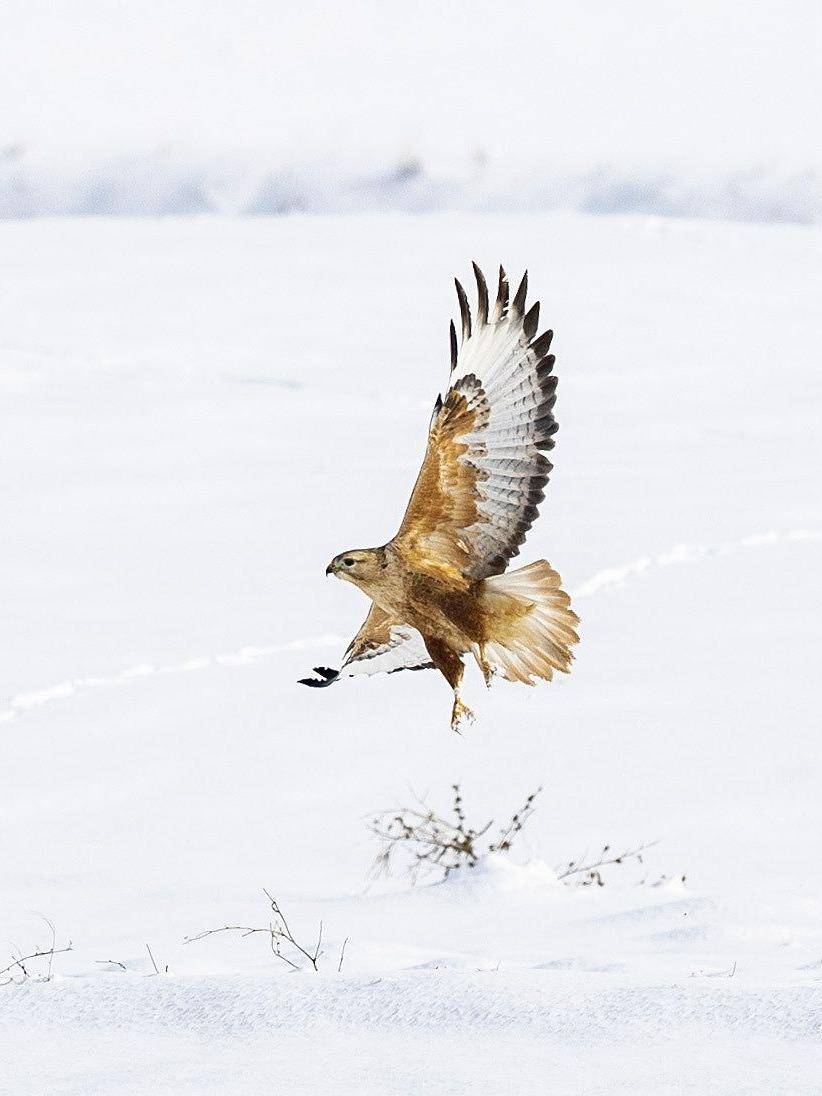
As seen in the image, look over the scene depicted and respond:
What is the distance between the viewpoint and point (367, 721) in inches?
261

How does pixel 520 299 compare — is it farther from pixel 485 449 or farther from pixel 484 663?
pixel 484 663

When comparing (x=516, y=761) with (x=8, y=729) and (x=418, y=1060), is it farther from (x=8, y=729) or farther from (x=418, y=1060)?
(x=418, y=1060)

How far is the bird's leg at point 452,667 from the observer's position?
349cm

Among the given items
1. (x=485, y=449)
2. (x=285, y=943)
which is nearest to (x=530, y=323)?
(x=485, y=449)

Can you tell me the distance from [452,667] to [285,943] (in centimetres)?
98

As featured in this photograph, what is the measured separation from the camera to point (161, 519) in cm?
1011

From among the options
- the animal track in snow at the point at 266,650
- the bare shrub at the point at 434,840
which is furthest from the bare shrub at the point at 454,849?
the animal track in snow at the point at 266,650

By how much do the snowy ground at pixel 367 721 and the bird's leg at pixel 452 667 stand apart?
46 centimetres

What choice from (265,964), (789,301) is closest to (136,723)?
(265,964)

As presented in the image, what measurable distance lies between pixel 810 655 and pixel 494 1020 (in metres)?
4.49

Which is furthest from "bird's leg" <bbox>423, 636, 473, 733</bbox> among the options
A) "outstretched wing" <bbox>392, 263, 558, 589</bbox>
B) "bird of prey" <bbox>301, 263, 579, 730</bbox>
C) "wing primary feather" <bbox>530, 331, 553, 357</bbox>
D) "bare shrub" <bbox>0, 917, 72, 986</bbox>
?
"bare shrub" <bbox>0, 917, 72, 986</bbox>

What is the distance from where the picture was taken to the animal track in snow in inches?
281

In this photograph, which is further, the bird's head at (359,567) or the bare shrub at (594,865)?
the bare shrub at (594,865)

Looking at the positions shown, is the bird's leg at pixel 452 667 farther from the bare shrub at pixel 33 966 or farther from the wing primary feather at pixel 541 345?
the bare shrub at pixel 33 966
